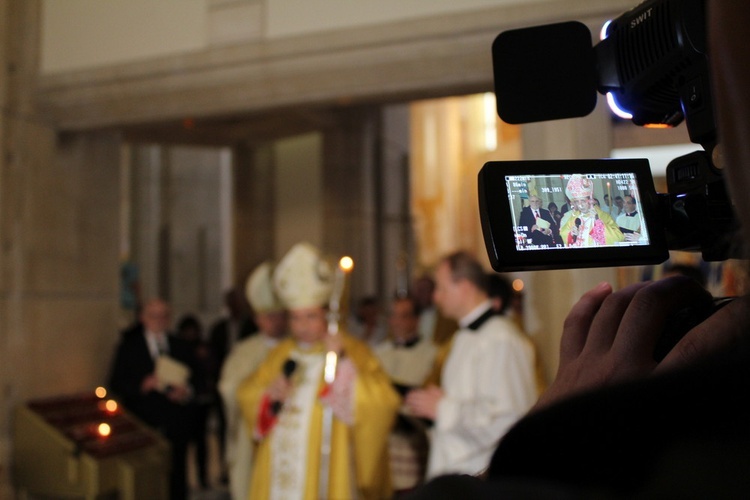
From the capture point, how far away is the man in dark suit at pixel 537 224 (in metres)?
0.88

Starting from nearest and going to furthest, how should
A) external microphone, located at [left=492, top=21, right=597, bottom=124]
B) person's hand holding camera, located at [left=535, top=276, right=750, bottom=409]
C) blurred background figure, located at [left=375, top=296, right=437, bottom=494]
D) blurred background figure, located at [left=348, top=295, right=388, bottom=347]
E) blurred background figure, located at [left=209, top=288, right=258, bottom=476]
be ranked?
person's hand holding camera, located at [left=535, top=276, right=750, bottom=409], external microphone, located at [left=492, top=21, right=597, bottom=124], blurred background figure, located at [left=375, top=296, right=437, bottom=494], blurred background figure, located at [left=209, top=288, right=258, bottom=476], blurred background figure, located at [left=348, top=295, right=388, bottom=347]

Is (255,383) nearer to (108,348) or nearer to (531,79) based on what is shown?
(108,348)

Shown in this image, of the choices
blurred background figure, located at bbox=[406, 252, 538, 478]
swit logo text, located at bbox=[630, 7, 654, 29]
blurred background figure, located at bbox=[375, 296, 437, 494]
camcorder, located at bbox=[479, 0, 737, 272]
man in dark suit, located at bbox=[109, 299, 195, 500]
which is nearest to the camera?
camcorder, located at bbox=[479, 0, 737, 272]

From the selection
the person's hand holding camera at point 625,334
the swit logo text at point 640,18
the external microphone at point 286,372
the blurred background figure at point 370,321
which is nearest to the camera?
the person's hand holding camera at point 625,334

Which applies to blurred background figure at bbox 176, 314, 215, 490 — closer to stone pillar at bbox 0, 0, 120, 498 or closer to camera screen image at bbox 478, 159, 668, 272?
stone pillar at bbox 0, 0, 120, 498

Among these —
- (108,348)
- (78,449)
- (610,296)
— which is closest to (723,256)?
(610,296)

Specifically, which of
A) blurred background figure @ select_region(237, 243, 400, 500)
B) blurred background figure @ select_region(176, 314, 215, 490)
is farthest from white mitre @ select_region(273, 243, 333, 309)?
blurred background figure @ select_region(176, 314, 215, 490)

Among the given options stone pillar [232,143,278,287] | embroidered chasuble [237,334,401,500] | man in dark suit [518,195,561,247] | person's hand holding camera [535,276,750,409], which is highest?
stone pillar [232,143,278,287]

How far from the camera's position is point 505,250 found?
0.86 m

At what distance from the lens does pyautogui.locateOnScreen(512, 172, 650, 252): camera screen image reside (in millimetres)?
883

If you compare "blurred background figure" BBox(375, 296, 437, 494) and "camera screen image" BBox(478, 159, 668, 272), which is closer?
"camera screen image" BBox(478, 159, 668, 272)

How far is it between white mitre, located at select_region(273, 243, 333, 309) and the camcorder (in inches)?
174

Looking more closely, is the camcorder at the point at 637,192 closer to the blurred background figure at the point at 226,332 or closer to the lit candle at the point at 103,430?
the lit candle at the point at 103,430

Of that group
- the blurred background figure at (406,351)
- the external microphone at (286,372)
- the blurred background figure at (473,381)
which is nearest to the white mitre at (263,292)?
the blurred background figure at (406,351)
